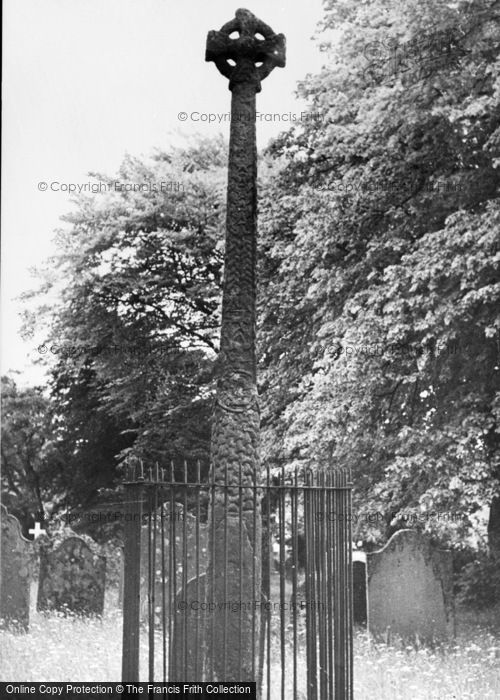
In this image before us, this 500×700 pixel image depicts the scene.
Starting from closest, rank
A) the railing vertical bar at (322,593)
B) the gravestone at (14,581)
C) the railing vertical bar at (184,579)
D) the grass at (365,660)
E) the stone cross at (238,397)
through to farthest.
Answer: the railing vertical bar at (184,579), the stone cross at (238,397), the railing vertical bar at (322,593), the grass at (365,660), the gravestone at (14,581)

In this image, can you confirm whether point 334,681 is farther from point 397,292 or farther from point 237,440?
point 397,292

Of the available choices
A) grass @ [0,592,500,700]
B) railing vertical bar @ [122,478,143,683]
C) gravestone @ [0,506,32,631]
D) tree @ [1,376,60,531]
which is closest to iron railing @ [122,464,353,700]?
railing vertical bar @ [122,478,143,683]

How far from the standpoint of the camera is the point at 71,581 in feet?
38.6

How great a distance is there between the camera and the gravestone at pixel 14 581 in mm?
11297

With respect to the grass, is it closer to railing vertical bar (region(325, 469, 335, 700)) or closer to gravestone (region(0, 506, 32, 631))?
gravestone (region(0, 506, 32, 631))

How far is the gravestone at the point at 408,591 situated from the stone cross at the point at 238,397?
466 cm

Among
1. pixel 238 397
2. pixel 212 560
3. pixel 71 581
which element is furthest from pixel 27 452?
pixel 212 560

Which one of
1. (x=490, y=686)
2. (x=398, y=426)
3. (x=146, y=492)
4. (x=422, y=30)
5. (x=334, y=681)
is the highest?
(x=422, y=30)

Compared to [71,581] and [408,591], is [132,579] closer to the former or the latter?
[408,591]

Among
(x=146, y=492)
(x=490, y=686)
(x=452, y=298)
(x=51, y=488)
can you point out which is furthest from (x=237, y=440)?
(x=51, y=488)

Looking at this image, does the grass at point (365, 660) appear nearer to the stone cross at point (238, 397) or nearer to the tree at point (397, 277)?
the tree at point (397, 277)

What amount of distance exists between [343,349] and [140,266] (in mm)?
5959

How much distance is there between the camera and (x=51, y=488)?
1805 centimetres

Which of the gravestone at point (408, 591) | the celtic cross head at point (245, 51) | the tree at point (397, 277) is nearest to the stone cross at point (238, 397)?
the celtic cross head at point (245, 51)
